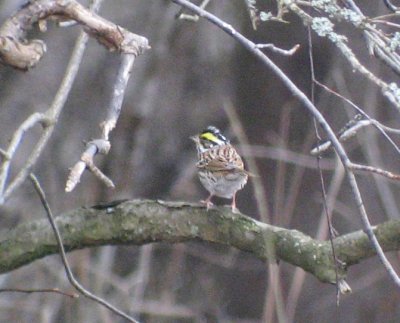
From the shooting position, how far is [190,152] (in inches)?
296

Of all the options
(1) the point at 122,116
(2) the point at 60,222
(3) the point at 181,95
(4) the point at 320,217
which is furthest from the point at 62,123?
(2) the point at 60,222

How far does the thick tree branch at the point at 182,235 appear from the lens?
329 cm

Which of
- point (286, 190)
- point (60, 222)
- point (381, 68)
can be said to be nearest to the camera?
point (60, 222)

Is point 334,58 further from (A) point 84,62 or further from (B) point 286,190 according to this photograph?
(A) point 84,62

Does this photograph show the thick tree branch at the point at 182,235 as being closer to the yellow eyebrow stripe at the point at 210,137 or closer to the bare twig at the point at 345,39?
the bare twig at the point at 345,39

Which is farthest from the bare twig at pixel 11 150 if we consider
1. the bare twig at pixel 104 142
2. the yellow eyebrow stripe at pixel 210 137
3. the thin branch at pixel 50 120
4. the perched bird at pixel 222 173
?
the yellow eyebrow stripe at pixel 210 137

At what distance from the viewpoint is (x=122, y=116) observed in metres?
7.15

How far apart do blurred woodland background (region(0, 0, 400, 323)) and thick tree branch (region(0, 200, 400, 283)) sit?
9.49ft

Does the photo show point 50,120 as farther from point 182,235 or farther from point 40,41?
point 182,235

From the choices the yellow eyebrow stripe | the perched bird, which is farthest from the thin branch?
the yellow eyebrow stripe

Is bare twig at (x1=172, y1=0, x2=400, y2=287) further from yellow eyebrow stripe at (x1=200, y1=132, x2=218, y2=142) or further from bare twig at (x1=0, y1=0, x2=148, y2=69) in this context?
yellow eyebrow stripe at (x1=200, y1=132, x2=218, y2=142)

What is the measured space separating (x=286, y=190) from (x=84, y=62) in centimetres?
164

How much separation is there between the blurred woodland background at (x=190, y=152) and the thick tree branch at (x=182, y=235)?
2.89 metres

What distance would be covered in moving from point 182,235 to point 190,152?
410 centimetres
